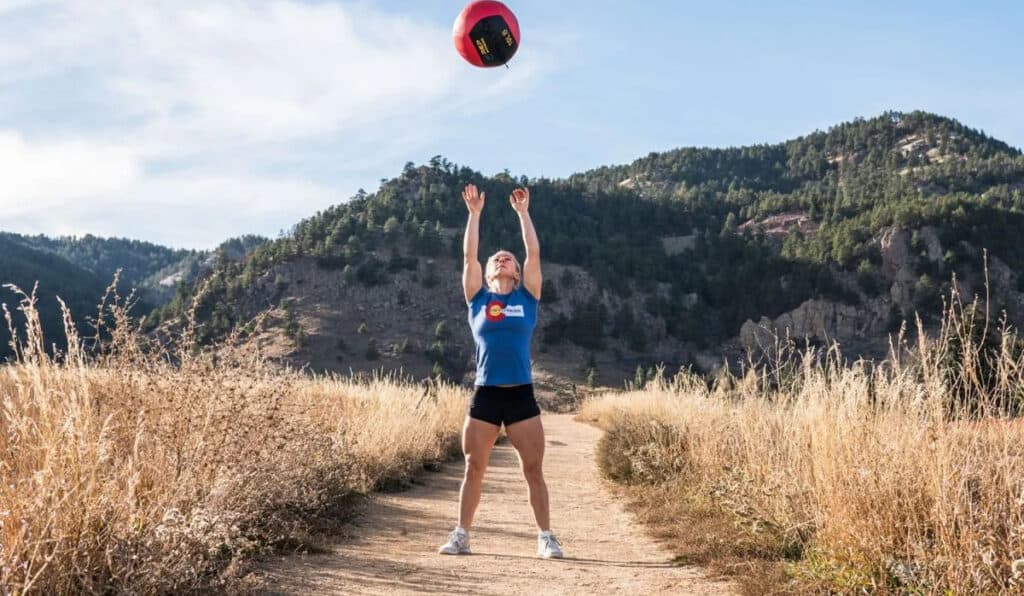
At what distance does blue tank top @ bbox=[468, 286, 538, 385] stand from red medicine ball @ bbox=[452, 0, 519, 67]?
2.51 m

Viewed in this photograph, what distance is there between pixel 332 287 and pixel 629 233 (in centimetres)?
4669

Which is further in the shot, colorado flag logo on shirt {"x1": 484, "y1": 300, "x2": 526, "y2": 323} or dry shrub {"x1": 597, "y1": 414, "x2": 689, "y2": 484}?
dry shrub {"x1": 597, "y1": 414, "x2": 689, "y2": 484}

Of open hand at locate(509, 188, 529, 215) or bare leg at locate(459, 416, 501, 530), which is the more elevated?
open hand at locate(509, 188, 529, 215)

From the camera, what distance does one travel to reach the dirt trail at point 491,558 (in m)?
4.59

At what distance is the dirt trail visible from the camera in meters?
4.59

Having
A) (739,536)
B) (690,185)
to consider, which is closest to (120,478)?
(739,536)

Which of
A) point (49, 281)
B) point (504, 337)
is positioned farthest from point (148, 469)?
point (49, 281)

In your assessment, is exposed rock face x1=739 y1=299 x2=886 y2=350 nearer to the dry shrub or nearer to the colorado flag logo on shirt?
the dry shrub

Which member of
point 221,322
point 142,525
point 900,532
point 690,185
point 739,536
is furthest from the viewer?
point 690,185

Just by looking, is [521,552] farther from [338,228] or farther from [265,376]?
[338,228]

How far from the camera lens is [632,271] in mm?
94500

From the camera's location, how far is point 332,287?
8238 centimetres

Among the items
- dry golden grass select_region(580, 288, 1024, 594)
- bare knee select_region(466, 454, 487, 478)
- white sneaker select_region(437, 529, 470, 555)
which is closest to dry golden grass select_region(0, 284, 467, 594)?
white sneaker select_region(437, 529, 470, 555)

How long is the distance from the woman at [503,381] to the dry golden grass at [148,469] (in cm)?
140
